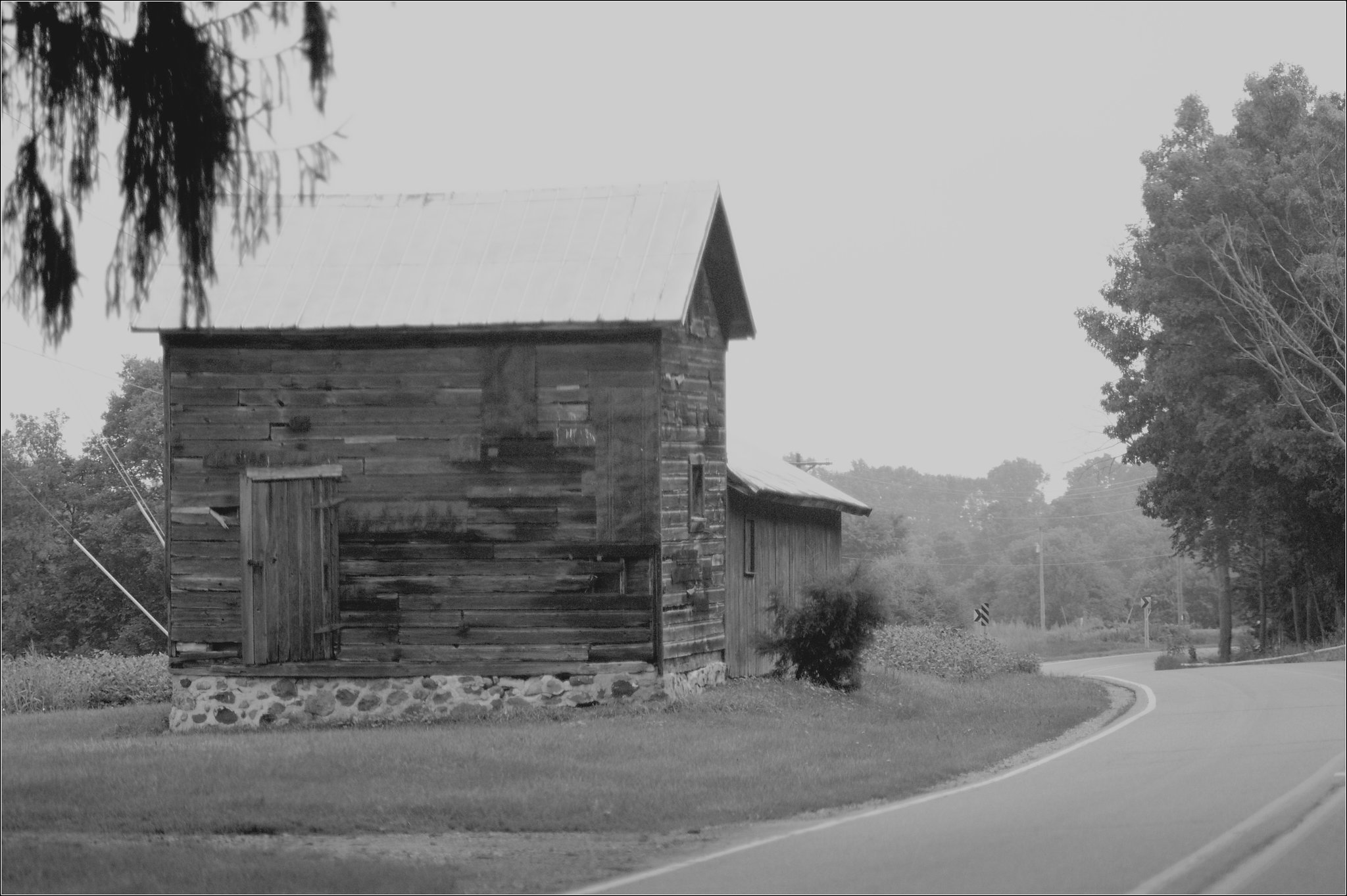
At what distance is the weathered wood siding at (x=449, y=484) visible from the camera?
1997 cm

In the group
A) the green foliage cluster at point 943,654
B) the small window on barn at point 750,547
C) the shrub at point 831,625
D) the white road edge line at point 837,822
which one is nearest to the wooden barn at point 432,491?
the shrub at point 831,625

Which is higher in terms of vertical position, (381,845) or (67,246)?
(67,246)

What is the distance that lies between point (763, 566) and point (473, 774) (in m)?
Result: 12.1

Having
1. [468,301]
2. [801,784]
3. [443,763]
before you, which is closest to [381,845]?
[443,763]

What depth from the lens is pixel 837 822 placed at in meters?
11.8

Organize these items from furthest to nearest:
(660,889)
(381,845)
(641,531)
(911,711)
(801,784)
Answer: (911,711)
(641,531)
(801,784)
(381,845)
(660,889)

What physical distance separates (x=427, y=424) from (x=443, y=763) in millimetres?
6743

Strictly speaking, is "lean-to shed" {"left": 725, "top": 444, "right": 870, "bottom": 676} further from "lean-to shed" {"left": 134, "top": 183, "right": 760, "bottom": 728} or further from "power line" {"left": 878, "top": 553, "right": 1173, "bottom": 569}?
"power line" {"left": 878, "top": 553, "right": 1173, "bottom": 569}

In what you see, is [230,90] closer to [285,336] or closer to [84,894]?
[84,894]

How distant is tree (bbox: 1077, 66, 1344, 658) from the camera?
3912cm

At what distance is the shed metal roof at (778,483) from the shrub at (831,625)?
6.71 feet

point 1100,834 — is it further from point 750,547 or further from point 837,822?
point 750,547

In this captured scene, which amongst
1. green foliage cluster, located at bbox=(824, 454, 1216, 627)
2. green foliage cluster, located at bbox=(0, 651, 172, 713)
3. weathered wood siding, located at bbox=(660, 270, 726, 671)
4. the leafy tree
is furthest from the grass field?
Result: weathered wood siding, located at bbox=(660, 270, 726, 671)

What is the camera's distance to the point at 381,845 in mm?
11133
